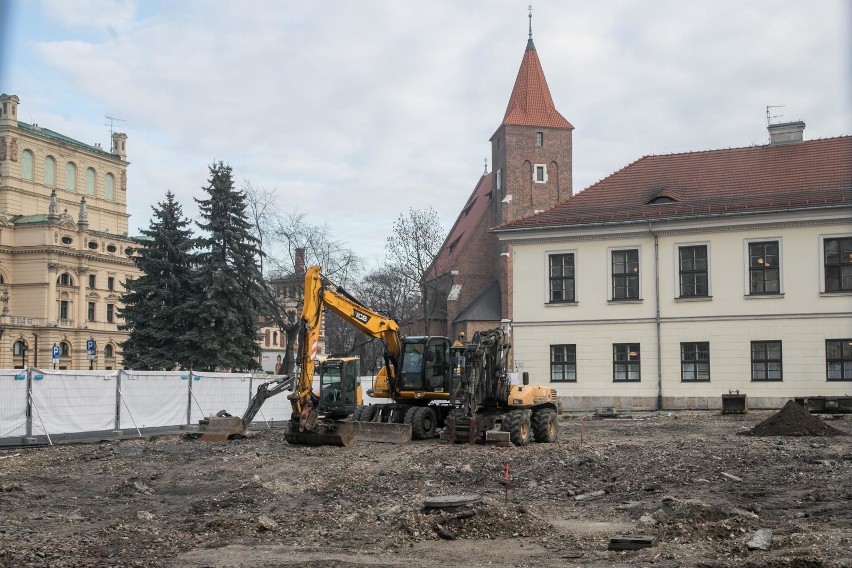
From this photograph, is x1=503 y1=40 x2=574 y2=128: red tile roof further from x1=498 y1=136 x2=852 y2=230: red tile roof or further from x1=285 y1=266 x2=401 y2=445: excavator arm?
x1=285 y1=266 x2=401 y2=445: excavator arm

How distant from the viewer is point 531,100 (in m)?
67.6

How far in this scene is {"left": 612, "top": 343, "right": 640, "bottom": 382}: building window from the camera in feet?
131

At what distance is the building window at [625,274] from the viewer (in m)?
40.3

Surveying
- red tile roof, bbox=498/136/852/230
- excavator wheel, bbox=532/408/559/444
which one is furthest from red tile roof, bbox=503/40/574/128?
excavator wheel, bbox=532/408/559/444

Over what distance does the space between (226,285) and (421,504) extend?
3441cm

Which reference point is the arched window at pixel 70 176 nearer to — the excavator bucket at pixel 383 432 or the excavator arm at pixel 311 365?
the excavator arm at pixel 311 365

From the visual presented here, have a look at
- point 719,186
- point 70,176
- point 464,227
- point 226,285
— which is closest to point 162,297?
point 226,285

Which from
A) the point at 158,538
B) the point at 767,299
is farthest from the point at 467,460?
the point at 767,299

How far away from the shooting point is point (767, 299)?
38.2m

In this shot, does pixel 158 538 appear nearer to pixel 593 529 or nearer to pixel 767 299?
pixel 593 529

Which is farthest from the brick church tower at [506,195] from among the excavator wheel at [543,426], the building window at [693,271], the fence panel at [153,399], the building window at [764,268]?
the excavator wheel at [543,426]

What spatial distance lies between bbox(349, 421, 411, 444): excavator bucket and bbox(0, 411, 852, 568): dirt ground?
350mm

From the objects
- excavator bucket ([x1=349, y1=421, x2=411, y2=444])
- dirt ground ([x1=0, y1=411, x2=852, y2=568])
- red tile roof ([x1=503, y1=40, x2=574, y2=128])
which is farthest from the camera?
red tile roof ([x1=503, y1=40, x2=574, y2=128])

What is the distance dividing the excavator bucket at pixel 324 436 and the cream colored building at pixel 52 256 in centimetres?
6679
